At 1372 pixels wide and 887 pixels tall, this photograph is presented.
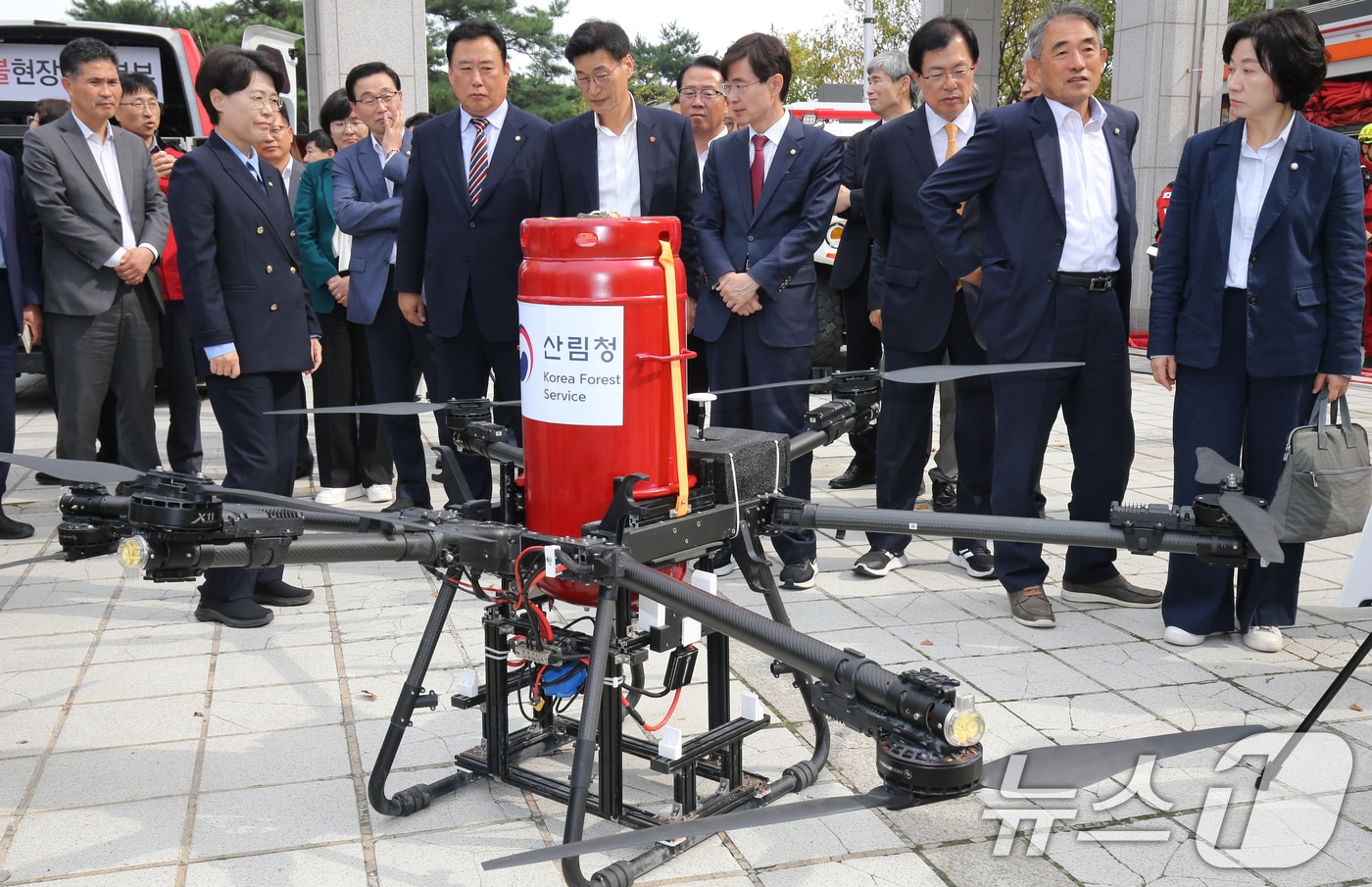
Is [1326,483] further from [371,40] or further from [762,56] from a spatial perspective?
[371,40]

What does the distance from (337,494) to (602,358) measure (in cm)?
447

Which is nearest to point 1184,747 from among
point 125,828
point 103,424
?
point 125,828

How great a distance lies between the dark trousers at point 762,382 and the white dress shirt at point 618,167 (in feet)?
2.17

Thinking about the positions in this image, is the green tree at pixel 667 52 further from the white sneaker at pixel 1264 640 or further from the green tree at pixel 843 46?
the white sneaker at pixel 1264 640

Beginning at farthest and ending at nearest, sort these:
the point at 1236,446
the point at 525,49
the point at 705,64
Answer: the point at 525,49, the point at 705,64, the point at 1236,446

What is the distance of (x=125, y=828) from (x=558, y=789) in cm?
110

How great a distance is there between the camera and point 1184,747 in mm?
2150

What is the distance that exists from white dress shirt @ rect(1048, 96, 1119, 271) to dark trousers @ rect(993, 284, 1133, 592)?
13cm

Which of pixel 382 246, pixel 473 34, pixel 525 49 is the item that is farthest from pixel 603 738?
pixel 525 49

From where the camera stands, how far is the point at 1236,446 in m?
4.42

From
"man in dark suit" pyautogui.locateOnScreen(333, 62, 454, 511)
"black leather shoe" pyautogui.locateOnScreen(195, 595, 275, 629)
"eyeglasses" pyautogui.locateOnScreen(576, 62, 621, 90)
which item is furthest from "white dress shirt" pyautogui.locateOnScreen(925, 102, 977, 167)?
"black leather shoe" pyautogui.locateOnScreen(195, 595, 275, 629)

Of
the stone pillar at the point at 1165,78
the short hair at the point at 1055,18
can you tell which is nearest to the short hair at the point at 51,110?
the short hair at the point at 1055,18

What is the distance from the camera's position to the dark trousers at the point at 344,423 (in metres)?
6.86

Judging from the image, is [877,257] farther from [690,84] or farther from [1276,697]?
[1276,697]
